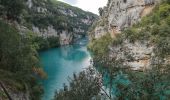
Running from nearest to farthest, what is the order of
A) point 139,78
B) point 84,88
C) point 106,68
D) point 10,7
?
point 139,78 < point 84,88 < point 106,68 < point 10,7

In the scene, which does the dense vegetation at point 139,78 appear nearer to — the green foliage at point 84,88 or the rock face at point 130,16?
the green foliage at point 84,88

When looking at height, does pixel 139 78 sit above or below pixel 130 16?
above

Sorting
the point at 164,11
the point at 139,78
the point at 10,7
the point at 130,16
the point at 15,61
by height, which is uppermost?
the point at 10,7

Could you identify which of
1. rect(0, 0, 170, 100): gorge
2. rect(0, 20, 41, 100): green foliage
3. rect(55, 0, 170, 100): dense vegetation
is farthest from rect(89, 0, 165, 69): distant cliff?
rect(55, 0, 170, 100): dense vegetation

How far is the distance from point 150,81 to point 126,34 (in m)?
63.3

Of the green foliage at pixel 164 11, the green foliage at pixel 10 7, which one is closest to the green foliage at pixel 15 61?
the green foliage at pixel 10 7

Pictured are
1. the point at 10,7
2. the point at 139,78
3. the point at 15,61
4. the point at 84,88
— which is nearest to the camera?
the point at 139,78

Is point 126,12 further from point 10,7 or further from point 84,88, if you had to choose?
point 84,88

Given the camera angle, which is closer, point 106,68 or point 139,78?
point 139,78

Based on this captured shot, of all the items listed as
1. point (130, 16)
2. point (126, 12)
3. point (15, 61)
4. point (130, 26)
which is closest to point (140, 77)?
point (15, 61)

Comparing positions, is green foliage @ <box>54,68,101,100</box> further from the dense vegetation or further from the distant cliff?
the distant cliff

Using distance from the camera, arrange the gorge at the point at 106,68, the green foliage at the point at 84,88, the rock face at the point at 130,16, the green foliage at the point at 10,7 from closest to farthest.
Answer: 1. the gorge at the point at 106,68
2. the green foliage at the point at 84,88
3. the green foliage at the point at 10,7
4. the rock face at the point at 130,16

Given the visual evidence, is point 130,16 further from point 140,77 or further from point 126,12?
point 140,77

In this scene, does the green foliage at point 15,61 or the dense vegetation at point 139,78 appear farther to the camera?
the green foliage at point 15,61
